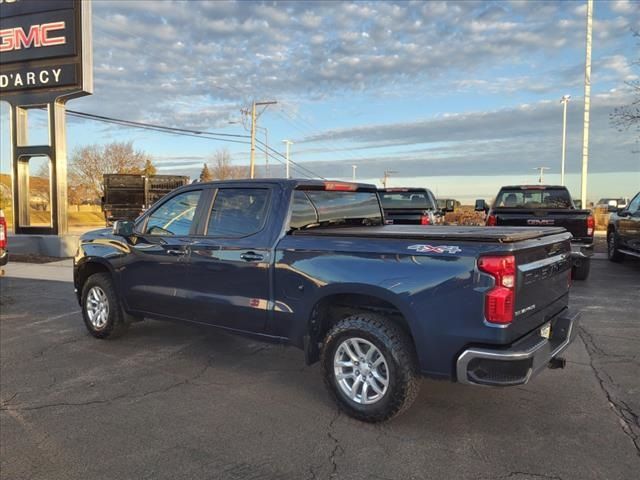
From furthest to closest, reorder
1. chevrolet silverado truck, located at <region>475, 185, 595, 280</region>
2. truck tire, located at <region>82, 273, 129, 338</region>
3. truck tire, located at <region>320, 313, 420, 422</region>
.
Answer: chevrolet silverado truck, located at <region>475, 185, 595, 280</region>, truck tire, located at <region>82, 273, 129, 338</region>, truck tire, located at <region>320, 313, 420, 422</region>

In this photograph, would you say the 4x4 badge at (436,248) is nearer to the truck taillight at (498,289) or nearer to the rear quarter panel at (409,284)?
the rear quarter panel at (409,284)

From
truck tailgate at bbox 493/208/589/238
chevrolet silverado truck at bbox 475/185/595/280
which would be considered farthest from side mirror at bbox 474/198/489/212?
truck tailgate at bbox 493/208/589/238

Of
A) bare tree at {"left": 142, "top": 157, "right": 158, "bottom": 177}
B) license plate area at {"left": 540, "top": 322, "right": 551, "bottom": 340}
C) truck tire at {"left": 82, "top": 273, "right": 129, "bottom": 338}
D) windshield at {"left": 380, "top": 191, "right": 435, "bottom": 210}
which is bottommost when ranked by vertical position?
truck tire at {"left": 82, "top": 273, "right": 129, "bottom": 338}

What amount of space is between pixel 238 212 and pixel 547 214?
6780mm

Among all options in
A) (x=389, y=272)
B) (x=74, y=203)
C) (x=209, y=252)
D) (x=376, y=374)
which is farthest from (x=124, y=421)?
(x=74, y=203)

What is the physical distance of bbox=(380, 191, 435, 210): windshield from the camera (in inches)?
476

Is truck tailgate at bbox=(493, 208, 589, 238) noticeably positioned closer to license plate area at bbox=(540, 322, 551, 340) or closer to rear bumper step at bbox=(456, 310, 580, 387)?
license plate area at bbox=(540, 322, 551, 340)

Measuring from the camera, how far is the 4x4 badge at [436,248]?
11.5ft

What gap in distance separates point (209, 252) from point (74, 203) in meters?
49.1

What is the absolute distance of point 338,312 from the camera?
4332 millimetres

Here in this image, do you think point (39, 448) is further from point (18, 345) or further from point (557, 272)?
point (557, 272)

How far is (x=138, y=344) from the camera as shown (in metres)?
6.13

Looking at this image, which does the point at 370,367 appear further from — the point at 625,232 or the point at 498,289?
the point at 625,232

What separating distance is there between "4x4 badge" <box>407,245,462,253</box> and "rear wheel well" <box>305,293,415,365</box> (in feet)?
1.57
